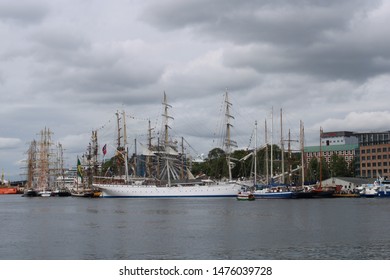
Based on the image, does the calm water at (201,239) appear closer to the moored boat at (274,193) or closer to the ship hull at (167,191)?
the moored boat at (274,193)

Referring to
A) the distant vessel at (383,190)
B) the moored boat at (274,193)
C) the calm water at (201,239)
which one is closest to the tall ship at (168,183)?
the moored boat at (274,193)

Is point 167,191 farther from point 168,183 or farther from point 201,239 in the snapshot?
point 201,239

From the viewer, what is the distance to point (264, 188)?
166000mm

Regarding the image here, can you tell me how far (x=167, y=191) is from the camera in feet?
610

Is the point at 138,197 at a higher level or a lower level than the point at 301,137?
lower

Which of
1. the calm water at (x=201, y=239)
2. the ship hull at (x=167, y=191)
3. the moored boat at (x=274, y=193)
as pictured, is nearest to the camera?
the calm water at (x=201, y=239)

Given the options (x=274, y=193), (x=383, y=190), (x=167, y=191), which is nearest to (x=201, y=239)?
(x=274, y=193)

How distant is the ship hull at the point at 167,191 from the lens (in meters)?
182

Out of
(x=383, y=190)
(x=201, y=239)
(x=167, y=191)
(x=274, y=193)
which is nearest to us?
(x=201, y=239)

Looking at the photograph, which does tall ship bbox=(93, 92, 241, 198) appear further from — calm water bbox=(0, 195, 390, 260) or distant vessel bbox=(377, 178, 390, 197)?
calm water bbox=(0, 195, 390, 260)

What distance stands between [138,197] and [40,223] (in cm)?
11689

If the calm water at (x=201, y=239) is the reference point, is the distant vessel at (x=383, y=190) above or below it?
above
